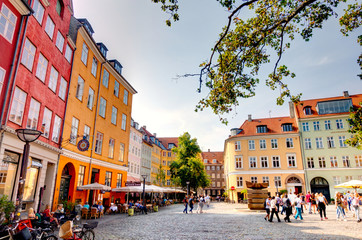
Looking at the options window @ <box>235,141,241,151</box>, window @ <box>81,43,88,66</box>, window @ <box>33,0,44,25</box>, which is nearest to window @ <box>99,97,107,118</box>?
window @ <box>81,43,88,66</box>

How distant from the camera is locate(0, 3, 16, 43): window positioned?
12.4m

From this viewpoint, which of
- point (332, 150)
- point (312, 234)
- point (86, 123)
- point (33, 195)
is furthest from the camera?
point (332, 150)

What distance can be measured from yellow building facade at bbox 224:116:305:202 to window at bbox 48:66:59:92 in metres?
37.1

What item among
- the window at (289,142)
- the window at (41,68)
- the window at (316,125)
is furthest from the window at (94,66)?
the window at (316,125)

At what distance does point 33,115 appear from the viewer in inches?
603

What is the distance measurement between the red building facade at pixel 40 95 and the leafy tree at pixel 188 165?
3729 cm

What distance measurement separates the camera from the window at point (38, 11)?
1540 centimetres

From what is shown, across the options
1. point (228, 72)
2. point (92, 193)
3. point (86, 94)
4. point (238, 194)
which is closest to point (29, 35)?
point (86, 94)

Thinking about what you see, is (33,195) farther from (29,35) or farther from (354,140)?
(354,140)

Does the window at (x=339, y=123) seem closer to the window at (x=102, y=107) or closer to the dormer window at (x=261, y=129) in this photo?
the dormer window at (x=261, y=129)

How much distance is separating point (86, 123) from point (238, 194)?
35.5m

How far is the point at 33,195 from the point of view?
15836mm

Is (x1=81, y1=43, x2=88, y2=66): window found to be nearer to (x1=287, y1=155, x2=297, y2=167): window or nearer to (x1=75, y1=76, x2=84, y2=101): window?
(x1=75, y1=76, x2=84, y2=101): window

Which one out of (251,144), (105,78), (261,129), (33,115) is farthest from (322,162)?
(33,115)
